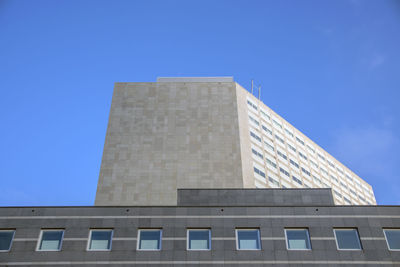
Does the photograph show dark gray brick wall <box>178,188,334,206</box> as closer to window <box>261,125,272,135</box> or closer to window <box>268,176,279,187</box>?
window <box>268,176,279,187</box>

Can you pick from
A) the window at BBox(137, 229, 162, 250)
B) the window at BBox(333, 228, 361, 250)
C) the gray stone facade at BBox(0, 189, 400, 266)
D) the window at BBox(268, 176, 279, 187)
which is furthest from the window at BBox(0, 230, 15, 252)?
the window at BBox(268, 176, 279, 187)

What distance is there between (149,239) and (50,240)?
7853mm

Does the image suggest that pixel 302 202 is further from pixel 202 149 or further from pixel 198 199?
pixel 202 149

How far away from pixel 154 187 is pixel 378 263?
114ft

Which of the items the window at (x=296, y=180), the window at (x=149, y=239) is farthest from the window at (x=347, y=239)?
the window at (x=296, y=180)

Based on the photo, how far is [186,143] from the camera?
214 feet

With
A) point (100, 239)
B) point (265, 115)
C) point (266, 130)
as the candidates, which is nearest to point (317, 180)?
point (266, 130)

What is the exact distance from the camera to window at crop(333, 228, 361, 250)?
108 feet

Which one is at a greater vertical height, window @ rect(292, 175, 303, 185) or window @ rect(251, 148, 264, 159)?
window @ rect(292, 175, 303, 185)

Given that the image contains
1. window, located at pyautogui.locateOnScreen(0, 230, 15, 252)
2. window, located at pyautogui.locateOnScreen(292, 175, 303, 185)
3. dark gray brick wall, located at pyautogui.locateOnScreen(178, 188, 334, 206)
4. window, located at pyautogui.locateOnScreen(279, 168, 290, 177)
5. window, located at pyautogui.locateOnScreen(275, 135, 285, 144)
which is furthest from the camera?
window, located at pyautogui.locateOnScreen(275, 135, 285, 144)

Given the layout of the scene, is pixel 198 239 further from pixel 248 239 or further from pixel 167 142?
pixel 167 142

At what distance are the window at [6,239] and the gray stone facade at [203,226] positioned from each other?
16.2 inches

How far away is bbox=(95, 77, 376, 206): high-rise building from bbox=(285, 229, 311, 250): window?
2573cm

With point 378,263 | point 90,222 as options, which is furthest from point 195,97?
point 378,263
